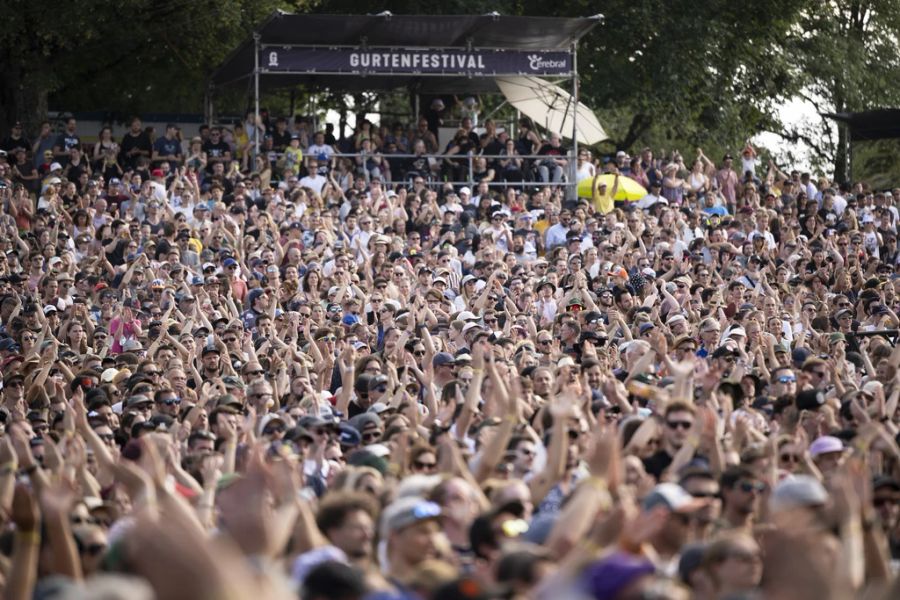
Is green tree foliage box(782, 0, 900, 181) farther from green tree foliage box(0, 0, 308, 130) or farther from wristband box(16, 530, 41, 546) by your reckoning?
wristband box(16, 530, 41, 546)

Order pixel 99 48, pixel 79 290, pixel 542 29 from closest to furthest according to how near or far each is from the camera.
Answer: pixel 79 290, pixel 542 29, pixel 99 48

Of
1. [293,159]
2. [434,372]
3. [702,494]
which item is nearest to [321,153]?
[293,159]

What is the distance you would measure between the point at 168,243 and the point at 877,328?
8780mm

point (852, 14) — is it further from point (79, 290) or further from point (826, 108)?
point (79, 290)

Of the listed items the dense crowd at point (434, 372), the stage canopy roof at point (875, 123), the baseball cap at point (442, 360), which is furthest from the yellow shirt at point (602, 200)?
the baseball cap at point (442, 360)

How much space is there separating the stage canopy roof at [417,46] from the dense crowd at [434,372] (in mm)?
1192

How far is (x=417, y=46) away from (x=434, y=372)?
13.6 meters

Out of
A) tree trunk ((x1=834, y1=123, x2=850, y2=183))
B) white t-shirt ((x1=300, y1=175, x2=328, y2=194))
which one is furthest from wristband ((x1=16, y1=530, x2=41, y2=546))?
tree trunk ((x1=834, y1=123, x2=850, y2=183))

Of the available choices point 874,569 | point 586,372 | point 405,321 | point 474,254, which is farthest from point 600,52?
point 874,569

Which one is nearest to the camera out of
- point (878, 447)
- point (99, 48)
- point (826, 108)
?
point (878, 447)

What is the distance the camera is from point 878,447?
9039mm

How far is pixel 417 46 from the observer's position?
26453 mm

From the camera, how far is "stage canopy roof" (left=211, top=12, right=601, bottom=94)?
25594 millimetres

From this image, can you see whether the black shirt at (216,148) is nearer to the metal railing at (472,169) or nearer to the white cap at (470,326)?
the metal railing at (472,169)
